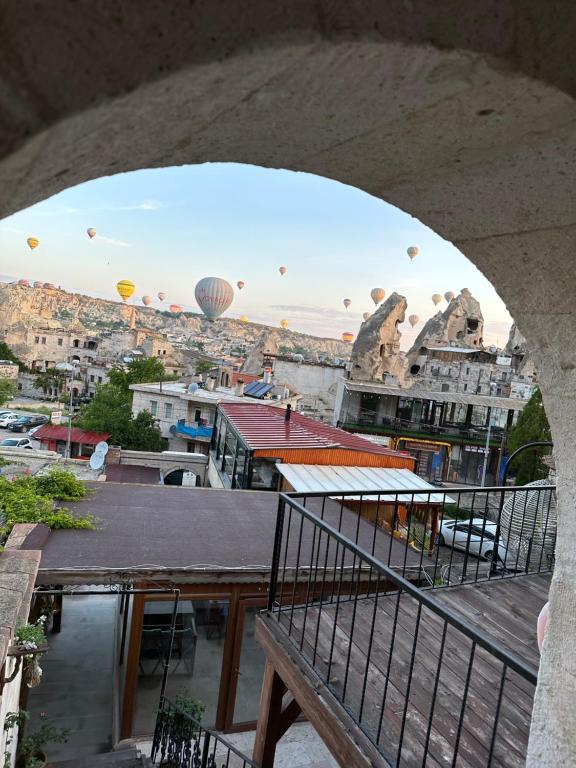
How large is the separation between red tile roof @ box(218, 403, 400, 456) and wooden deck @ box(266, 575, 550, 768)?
7.21m

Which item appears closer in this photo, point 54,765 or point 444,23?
point 444,23

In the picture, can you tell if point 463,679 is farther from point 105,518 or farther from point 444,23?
point 105,518

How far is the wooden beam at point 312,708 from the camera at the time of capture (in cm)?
256

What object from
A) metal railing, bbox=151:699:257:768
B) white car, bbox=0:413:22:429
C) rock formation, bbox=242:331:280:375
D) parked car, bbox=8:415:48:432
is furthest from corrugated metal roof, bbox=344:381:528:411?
metal railing, bbox=151:699:257:768

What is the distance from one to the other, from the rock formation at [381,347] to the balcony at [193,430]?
623 inches

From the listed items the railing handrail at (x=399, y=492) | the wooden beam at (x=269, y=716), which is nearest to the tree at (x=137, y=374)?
the railing handrail at (x=399, y=492)

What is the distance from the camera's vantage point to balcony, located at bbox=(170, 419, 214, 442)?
1067 inches

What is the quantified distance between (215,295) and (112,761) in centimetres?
4264

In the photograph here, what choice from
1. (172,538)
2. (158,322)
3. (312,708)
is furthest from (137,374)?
(158,322)

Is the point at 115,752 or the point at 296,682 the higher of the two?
the point at 296,682

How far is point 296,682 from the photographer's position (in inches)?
123

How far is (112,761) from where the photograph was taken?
5602 millimetres

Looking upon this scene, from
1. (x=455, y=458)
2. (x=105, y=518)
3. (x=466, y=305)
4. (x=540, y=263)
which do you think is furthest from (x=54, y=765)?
(x=466, y=305)

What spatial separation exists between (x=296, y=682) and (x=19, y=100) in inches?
132
